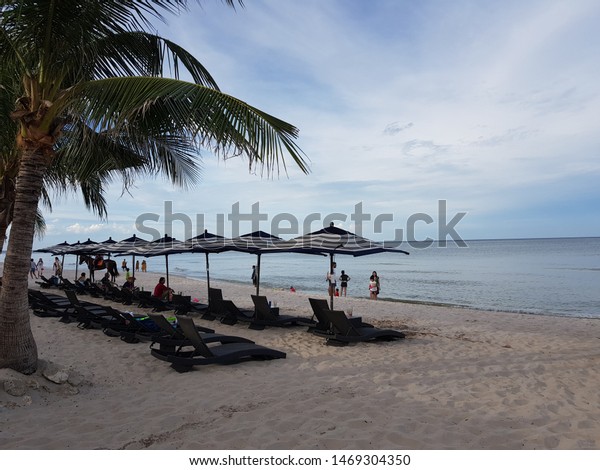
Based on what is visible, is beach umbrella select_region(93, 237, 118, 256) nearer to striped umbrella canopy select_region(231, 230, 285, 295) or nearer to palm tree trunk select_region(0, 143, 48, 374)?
striped umbrella canopy select_region(231, 230, 285, 295)

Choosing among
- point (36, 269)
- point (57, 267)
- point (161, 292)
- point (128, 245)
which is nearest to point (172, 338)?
point (161, 292)

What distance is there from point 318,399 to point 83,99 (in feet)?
13.6

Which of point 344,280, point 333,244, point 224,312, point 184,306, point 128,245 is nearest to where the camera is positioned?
point 333,244

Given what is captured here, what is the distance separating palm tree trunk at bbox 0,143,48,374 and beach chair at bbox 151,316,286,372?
170cm

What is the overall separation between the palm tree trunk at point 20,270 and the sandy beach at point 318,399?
28cm

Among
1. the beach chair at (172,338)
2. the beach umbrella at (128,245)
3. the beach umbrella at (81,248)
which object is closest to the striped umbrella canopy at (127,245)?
the beach umbrella at (128,245)

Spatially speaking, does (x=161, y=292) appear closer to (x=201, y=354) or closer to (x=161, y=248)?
(x=161, y=248)

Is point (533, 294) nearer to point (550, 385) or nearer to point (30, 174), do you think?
point (550, 385)

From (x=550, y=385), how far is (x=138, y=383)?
5.07 m

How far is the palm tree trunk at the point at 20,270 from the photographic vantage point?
4742 millimetres

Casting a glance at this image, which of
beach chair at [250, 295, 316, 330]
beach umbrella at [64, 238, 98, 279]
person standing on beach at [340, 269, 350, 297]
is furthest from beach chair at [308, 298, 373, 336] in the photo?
beach umbrella at [64, 238, 98, 279]

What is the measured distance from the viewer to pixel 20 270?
4781 millimetres

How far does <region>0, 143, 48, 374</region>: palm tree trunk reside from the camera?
15.6ft

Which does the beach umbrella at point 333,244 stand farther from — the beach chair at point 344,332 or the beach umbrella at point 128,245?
the beach umbrella at point 128,245
